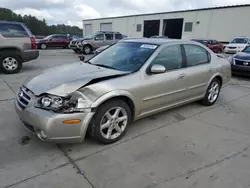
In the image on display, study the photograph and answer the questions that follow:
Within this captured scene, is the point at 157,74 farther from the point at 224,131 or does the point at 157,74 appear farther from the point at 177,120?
the point at 224,131

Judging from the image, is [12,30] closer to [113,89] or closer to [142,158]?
[113,89]

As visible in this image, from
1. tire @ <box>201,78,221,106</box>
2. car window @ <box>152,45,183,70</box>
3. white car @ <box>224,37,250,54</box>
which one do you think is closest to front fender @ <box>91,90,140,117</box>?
car window @ <box>152,45,183,70</box>

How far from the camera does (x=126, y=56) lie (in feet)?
12.2

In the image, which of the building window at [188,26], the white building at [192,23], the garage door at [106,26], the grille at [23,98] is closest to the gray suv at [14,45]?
the grille at [23,98]

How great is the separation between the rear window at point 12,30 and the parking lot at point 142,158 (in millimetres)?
4325

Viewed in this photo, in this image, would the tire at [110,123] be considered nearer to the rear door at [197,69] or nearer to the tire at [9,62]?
the rear door at [197,69]

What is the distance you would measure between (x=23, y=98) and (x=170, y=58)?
8.19 feet

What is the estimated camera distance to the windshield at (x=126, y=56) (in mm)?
3437

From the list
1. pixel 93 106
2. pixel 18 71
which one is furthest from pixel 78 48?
pixel 93 106

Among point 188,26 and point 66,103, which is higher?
point 188,26

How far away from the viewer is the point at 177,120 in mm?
4012

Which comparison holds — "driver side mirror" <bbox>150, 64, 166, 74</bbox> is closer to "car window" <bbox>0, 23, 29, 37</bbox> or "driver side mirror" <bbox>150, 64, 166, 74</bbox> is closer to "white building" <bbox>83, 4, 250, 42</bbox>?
"car window" <bbox>0, 23, 29, 37</bbox>

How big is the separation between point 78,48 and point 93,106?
14090 mm

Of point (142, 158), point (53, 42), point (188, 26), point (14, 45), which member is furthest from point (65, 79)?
point (188, 26)
